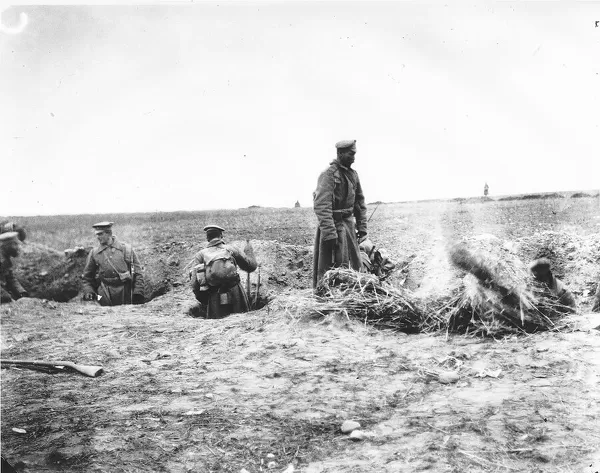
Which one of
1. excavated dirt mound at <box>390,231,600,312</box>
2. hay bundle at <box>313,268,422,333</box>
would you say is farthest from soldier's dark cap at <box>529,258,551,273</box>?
excavated dirt mound at <box>390,231,600,312</box>

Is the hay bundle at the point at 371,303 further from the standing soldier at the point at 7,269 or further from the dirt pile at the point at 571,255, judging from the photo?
the standing soldier at the point at 7,269

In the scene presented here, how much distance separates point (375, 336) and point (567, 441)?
2090 mm

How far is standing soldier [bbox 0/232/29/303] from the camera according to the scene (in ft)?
20.8

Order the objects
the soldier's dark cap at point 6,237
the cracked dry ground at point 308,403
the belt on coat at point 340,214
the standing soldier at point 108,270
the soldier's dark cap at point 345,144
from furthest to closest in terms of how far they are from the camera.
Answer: the standing soldier at point 108,270, the soldier's dark cap at point 6,237, the belt on coat at point 340,214, the soldier's dark cap at point 345,144, the cracked dry ground at point 308,403

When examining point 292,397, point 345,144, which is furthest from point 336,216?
point 292,397

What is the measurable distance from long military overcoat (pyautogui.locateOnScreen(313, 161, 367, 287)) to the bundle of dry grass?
1.61m

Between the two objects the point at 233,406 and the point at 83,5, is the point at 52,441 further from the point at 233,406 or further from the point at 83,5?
the point at 83,5

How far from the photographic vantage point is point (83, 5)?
3.46 metres

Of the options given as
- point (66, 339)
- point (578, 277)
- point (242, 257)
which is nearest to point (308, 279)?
point (242, 257)

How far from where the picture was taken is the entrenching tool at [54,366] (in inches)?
150

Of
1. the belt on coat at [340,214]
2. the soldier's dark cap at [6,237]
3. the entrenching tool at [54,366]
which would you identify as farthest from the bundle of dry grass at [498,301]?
the soldier's dark cap at [6,237]

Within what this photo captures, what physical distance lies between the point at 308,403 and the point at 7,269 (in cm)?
601

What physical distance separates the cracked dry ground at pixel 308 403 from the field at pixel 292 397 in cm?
1

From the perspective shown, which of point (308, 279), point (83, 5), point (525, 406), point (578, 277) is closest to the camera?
point (525, 406)
